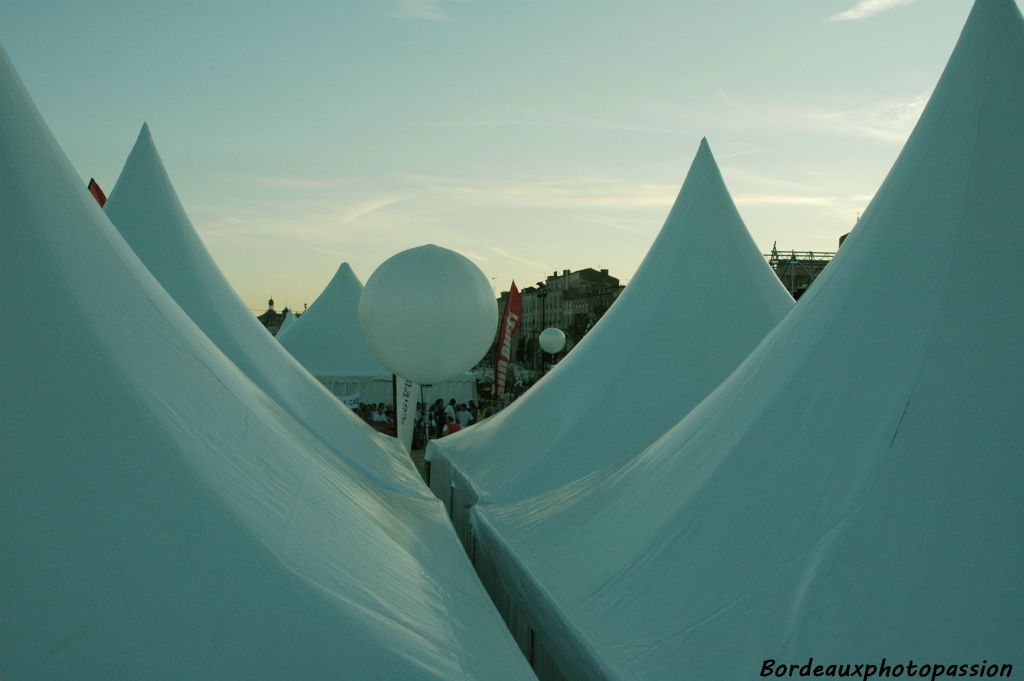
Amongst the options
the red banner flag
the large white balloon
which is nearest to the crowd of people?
the red banner flag

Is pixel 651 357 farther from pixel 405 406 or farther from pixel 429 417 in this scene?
pixel 429 417

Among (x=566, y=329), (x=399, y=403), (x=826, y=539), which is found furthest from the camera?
(x=566, y=329)

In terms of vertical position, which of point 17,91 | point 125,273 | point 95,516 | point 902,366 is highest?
point 17,91

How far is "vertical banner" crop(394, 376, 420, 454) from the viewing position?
10.7 meters

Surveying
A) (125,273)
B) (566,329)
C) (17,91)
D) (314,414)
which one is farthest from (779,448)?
(566,329)

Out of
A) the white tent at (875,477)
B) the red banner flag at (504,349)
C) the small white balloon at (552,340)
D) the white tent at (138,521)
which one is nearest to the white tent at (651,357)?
the white tent at (875,477)

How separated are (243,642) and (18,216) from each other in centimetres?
161

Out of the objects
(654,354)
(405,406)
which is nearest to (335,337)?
(405,406)

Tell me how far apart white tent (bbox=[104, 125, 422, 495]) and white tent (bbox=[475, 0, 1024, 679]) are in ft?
10.0

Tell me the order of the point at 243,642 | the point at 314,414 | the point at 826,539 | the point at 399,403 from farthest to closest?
the point at 399,403, the point at 314,414, the point at 826,539, the point at 243,642

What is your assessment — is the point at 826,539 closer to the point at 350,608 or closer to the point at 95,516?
the point at 350,608

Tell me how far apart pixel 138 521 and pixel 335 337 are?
60.4 ft

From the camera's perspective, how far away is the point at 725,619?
9.80 ft

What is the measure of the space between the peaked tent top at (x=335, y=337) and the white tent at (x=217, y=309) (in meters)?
11.2
